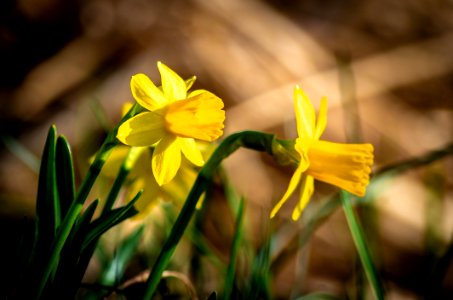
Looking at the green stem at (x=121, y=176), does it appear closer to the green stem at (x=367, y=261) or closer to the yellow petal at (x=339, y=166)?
the yellow petal at (x=339, y=166)

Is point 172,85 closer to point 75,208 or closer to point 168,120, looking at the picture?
point 168,120

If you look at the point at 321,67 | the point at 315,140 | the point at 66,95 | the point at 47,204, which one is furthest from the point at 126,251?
the point at 321,67

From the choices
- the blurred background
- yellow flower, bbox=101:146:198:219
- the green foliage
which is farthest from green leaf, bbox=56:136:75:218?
the blurred background

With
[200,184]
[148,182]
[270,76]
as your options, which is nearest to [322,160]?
[200,184]

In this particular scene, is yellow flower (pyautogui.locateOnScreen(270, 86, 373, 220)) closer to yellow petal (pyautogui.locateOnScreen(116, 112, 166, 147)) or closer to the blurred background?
yellow petal (pyautogui.locateOnScreen(116, 112, 166, 147))

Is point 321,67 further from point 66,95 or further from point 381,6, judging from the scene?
point 66,95
